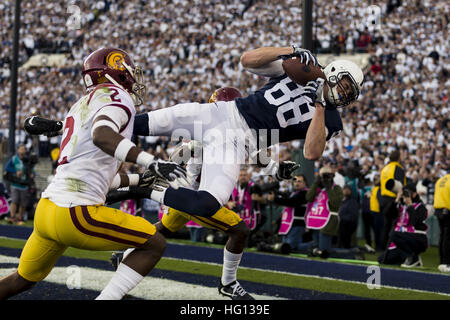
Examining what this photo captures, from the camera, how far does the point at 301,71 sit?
14.9ft

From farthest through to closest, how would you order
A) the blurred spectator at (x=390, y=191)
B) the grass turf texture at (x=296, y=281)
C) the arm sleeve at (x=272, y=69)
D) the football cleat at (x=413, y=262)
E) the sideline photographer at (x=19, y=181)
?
the sideline photographer at (x=19, y=181) → the blurred spectator at (x=390, y=191) → the football cleat at (x=413, y=262) → the grass turf texture at (x=296, y=281) → the arm sleeve at (x=272, y=69)

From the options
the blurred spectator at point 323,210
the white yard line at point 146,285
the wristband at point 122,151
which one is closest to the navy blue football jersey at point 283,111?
the wristband at point 122,151

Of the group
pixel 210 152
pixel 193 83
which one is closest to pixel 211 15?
pixel 193 83

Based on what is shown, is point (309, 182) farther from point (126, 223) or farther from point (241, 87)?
point (241, 87)

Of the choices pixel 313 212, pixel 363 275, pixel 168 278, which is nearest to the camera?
pixel 168 278

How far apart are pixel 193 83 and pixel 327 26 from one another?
4.58 meters

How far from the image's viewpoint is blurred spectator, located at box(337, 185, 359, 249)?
33.2ft

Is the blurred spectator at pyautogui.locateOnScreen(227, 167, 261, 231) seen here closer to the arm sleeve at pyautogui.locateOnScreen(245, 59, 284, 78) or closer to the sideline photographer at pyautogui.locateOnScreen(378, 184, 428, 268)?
the sideline photographer at pyautogui.locateOnScreen(378, 184, 428, 268)

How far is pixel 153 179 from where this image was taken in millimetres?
4254

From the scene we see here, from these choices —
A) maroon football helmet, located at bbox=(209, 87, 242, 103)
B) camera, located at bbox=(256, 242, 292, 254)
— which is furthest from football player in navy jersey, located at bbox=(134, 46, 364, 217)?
camera, located at bbox=(256, 242, 292, 254)

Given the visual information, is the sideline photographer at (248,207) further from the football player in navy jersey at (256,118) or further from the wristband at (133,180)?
the wristband at (133,180)

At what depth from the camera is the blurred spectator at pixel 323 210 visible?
384 inches

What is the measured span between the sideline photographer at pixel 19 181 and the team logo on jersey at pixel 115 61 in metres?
9.10

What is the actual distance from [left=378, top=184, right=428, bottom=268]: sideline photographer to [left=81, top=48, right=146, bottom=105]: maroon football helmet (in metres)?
5.73
